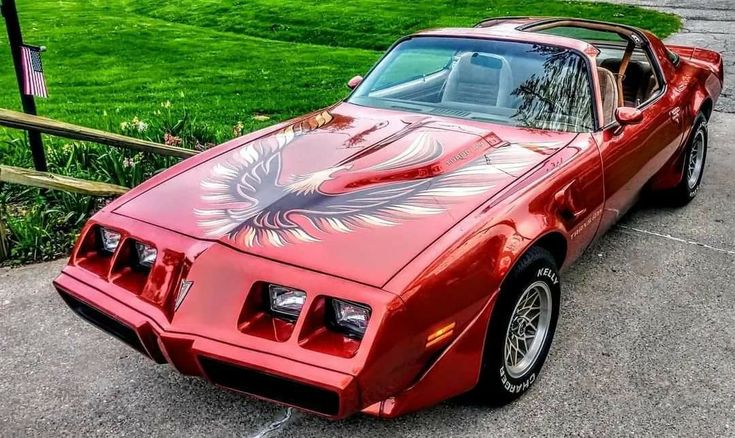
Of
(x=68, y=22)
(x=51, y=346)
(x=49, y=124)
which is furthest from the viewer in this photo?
(x=68, y=22)

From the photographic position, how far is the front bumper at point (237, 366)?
2.18 meters

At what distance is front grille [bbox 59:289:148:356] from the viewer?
2.64 metres

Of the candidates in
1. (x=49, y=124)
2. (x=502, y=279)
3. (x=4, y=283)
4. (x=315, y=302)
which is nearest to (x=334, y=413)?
(x=315, y=302)

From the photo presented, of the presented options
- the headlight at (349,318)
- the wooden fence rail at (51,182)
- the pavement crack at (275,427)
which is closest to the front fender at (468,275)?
the headlight at (349,318)

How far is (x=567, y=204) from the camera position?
3.13 metres

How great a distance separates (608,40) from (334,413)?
3.79 m

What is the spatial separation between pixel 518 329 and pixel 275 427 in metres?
1.11

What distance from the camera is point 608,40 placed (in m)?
4.92

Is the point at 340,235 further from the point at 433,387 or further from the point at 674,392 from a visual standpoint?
the point at 674,392

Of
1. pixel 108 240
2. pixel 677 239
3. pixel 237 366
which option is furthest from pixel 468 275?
pixel 677 239

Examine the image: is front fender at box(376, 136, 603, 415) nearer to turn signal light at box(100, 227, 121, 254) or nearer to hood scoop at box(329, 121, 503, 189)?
hood scoop at box(329, 121, 503, 189)

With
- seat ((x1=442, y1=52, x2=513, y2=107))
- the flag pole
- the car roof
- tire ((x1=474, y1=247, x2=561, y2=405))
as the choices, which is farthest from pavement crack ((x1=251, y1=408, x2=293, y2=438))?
the flag pole

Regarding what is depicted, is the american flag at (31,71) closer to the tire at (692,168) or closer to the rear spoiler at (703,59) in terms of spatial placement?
the tire at (692,168)

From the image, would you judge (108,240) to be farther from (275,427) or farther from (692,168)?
(692,168)
